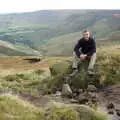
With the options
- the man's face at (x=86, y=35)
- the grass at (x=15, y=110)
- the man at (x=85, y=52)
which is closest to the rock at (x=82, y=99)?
the man at (x=85, y=52)

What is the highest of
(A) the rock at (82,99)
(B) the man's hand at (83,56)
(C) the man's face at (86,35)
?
(C) the man's face at (86,35)

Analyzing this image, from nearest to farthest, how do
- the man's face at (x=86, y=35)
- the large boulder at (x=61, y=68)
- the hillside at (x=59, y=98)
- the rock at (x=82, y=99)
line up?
the hillside at (x=59, y=98) → the rock at (x=82, y=99) → the man's face at (x=86, y=35) → the large boulder at (x=61, y=68)

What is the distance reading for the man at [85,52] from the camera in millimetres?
19891

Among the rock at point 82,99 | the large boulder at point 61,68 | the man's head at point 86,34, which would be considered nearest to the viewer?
the rock at point 82,99

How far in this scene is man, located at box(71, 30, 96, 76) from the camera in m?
19.9

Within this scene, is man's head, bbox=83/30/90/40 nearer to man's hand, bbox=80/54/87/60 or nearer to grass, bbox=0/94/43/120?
man's hand, bbox=80/54/87/60

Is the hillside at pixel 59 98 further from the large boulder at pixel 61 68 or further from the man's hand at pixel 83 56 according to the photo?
the man's hand at pixel 83 56

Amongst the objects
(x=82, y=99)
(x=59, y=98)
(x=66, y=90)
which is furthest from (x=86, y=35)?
(x=82, y=99)

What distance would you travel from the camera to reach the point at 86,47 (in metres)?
20.1

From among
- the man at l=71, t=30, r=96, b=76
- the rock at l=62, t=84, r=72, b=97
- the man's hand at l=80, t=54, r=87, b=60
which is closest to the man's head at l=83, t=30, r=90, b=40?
the man at l=71, t=30, r=96, b=76

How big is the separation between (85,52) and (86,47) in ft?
1.50

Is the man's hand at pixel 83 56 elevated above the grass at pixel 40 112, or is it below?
below

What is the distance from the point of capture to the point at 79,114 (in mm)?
11250

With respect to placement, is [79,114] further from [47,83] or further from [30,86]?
[30,86]
